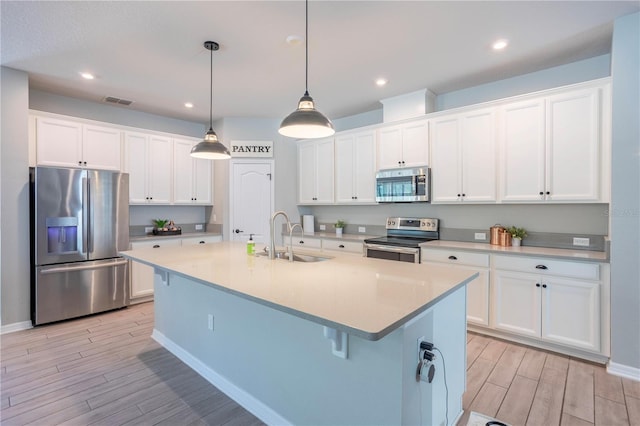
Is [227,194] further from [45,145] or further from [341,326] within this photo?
[341,326]

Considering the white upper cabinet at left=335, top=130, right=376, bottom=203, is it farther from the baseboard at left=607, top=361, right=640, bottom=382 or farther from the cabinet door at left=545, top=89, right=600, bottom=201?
the baseboard at left=607, top=361, right=640, bottom=382

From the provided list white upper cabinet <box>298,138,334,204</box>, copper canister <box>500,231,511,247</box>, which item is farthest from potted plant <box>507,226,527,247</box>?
white upper cabinet <box>298,138,334,204</box>

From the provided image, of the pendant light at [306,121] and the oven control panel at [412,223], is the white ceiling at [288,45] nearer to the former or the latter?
the pendant light at [306,121]

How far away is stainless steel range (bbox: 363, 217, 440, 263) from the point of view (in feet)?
12.1

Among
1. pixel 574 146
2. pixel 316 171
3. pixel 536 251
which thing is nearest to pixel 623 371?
pixel 536 251

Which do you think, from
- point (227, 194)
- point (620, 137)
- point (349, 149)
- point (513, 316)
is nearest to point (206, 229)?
point (227, 194)

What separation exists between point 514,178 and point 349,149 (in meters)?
2.21

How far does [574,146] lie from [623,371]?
6.36 feet

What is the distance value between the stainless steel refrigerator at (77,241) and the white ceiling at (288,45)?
4.00ft

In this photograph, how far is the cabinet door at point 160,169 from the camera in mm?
4695

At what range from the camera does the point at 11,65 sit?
10.8 ft

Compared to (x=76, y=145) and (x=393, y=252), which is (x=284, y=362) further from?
(x=76, y=145)

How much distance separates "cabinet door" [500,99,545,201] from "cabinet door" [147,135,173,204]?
4605 millimetres

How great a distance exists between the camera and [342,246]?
4508 mm
